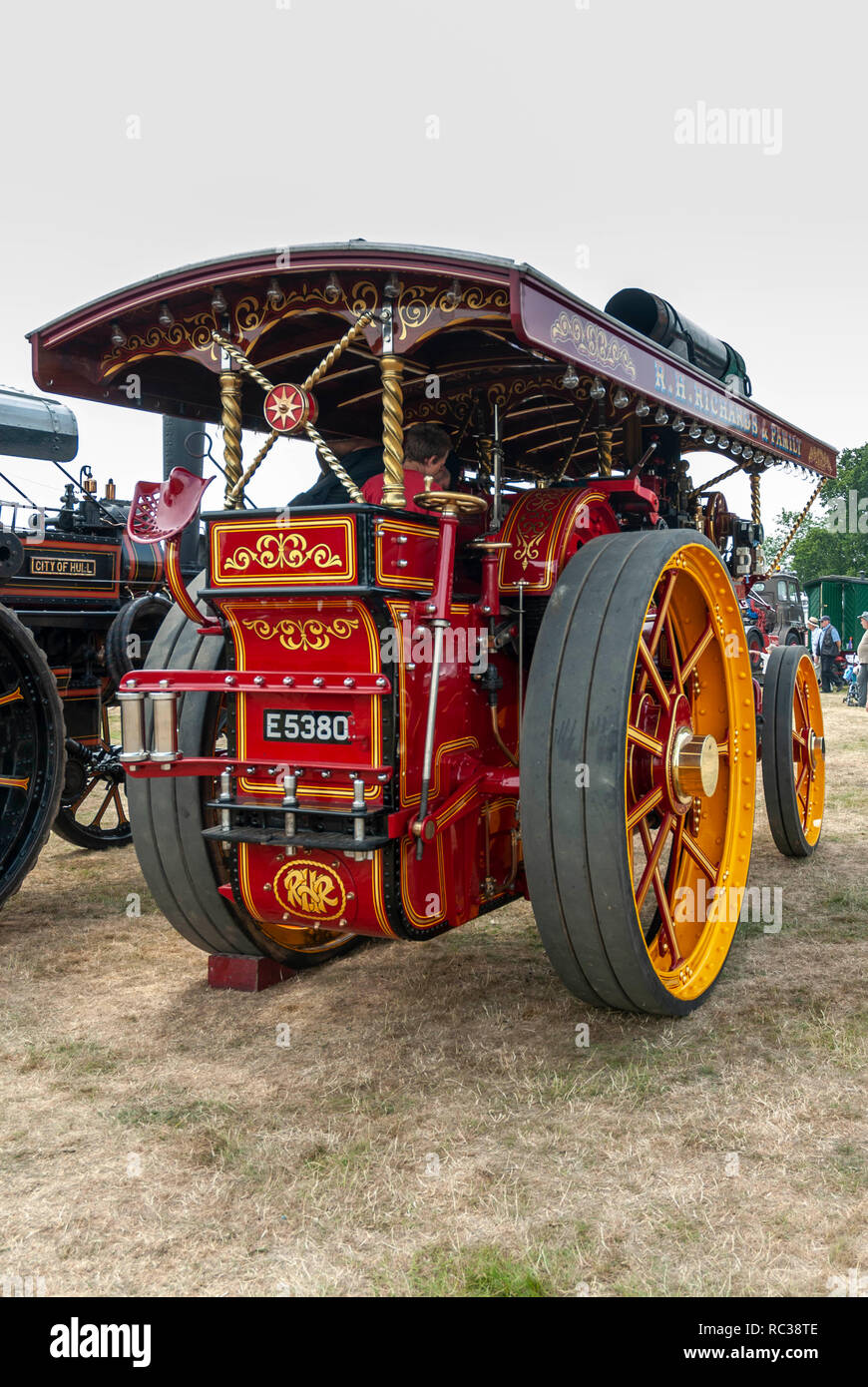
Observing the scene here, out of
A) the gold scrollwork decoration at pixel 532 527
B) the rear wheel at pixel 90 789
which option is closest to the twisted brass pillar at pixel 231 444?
the gold scrollwork decoration at pixel 532 527

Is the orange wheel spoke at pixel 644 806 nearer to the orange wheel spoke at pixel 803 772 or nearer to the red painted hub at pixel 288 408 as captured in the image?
the red painted hub at pixel 288 408

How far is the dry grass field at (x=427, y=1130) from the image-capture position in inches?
85.1

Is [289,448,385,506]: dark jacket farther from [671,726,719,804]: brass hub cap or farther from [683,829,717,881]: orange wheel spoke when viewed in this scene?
[683,829,717,881]: orange wheel spoke

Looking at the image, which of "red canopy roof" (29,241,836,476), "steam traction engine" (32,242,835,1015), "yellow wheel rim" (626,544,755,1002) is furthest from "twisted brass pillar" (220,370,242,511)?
"yellow wheel rim" (626,544,755,1002)

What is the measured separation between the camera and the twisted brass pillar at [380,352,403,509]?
2.88 metres

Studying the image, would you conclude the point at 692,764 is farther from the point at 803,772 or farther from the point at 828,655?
the point at 828,655

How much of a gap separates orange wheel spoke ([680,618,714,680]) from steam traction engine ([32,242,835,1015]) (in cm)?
3

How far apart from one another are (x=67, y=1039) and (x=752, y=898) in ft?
9.95

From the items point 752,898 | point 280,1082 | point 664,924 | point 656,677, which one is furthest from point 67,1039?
point 752,898

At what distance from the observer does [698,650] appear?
12.4ft

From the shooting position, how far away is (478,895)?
3.38 metres

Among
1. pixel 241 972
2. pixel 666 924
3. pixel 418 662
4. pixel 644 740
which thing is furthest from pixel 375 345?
pixel 241 972

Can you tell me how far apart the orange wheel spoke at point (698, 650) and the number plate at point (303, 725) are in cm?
132
